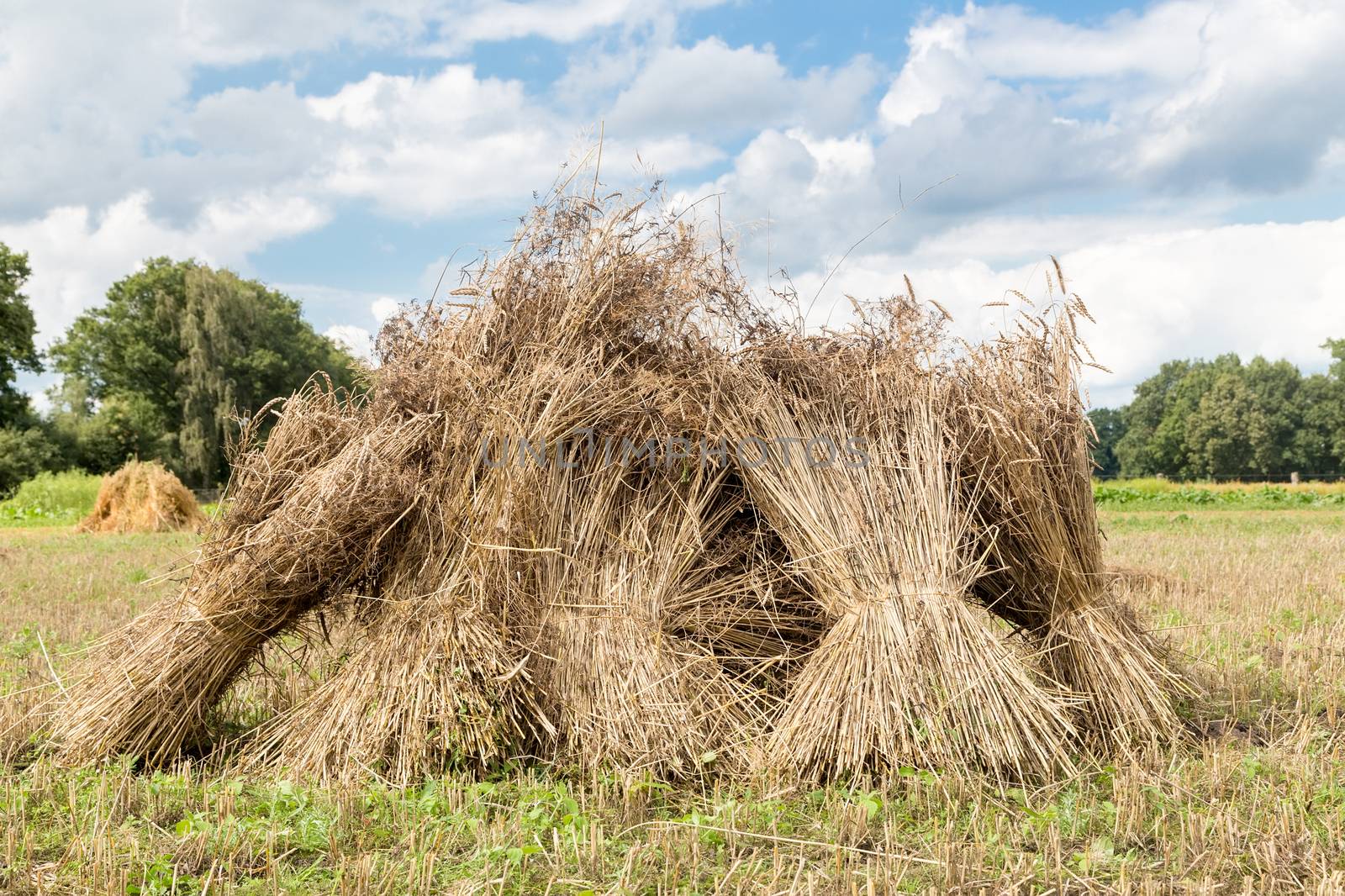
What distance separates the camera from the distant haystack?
1950 centimetres

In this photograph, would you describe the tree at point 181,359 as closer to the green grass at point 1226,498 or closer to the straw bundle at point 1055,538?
the green grass at point 1226,498

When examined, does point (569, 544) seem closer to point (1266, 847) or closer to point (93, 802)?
point (93, 802)

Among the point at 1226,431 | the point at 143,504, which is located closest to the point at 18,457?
the point at 143,504

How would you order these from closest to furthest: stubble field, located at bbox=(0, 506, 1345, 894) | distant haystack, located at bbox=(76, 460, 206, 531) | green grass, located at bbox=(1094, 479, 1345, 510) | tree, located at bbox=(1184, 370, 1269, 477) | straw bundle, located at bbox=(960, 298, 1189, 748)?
stubble field, located at bbox=(0, 506, 1345, 894)
straw bundle, located at bbox=(960, 298, 1189, 748)
distant haystack, located at bbox=(76, 460, 206, 531)
green grass, located at bbox=(1094, 479, 1345, 510)
tree, located at bbox=(1184, 370, 1269, 477)

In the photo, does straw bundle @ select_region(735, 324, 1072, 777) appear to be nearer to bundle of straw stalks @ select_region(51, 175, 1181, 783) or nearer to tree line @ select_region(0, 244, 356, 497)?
bundle of straw stalks @ select_region(51, 175, 1181, 783)

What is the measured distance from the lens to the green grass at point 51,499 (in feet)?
86.3

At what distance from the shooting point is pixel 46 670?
5.72 metres

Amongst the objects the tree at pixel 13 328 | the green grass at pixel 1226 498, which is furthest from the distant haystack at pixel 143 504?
the green grass at pixel 1226 498

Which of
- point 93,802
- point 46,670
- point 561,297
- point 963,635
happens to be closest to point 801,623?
point 963,635

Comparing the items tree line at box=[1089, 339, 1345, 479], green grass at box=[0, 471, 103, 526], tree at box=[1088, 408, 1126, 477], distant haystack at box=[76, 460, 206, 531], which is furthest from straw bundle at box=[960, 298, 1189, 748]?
tree at box=[1088, 408, 1126, 477]

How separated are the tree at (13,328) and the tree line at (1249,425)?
53.6 metres

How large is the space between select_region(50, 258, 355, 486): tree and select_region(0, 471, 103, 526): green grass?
9.47m

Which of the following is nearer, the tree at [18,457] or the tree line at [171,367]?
the tree at [18,457]

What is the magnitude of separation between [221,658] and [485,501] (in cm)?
147
